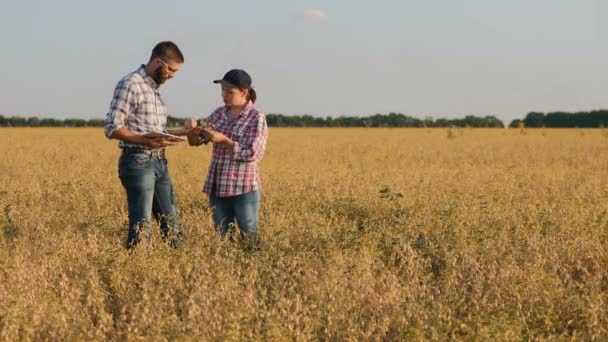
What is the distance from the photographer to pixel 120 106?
4.91m

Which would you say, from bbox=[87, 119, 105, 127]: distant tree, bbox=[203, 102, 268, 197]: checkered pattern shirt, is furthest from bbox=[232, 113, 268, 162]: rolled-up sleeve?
bbox=[87, 119, 105, 127]: distant tree

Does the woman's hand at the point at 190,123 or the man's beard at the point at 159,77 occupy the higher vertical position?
the man's beard at the point at 159,77

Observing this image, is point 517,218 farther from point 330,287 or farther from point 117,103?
point 117,103

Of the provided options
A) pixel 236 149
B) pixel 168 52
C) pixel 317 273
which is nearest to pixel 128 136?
pixel 168 52

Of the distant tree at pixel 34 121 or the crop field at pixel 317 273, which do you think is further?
the distant tree at pixel 34 121

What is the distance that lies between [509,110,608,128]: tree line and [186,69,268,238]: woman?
65027mm

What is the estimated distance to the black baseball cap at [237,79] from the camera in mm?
5071

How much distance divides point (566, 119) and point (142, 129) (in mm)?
69521

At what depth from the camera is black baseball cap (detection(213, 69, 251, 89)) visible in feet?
16.6

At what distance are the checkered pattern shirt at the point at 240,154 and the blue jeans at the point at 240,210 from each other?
94 mm

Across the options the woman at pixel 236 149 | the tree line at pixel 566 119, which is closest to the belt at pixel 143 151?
the woman at pixel 236 149

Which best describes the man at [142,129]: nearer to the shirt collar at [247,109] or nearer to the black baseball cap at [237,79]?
the black baseball cap at [237,79]

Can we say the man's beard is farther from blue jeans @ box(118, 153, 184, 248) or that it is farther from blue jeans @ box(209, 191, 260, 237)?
blue jeans @ box(209, 191, 260, 237)

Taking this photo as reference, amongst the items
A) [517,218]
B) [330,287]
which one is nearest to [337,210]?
[517,218]
